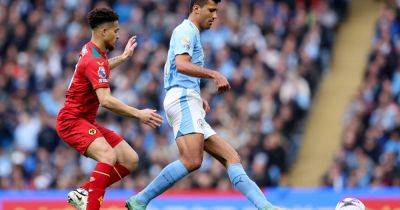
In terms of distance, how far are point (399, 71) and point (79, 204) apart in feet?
30.7

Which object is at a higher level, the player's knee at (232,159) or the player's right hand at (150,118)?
the player's knee at (232,159)

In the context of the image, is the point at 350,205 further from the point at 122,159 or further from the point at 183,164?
the point at 122,159

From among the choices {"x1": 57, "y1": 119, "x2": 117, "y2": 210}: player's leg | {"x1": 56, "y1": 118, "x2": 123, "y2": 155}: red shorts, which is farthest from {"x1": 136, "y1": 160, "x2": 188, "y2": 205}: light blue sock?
{"x1": 56, "y1": 118, "x2": 123, "y2": 155}: red shorts

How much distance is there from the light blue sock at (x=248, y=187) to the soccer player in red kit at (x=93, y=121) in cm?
109

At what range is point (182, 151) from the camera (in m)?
11.4

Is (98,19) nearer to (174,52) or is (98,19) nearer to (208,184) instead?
(174,52)

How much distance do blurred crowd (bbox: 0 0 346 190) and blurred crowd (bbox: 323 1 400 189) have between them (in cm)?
6

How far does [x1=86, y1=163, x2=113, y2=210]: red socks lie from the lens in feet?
37.2

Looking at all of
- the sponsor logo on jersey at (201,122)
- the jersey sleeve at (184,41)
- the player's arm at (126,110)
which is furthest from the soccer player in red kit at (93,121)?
the sponsor logo on jersey at (201,122)

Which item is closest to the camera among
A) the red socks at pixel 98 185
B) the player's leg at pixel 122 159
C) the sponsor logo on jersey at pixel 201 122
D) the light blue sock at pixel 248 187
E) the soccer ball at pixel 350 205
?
the soccer ball at pixel 350 205

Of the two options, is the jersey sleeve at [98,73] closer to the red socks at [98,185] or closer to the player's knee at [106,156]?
the player's knee at [106,156]

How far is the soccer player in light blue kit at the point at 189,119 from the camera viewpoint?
11305 mm

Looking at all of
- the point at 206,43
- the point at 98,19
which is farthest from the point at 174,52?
the point at 206,43

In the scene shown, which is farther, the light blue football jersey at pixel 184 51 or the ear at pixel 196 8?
the ear at pixel 196 8
